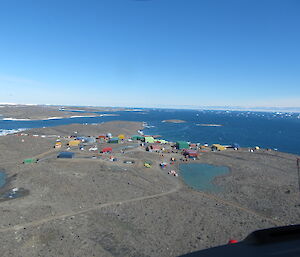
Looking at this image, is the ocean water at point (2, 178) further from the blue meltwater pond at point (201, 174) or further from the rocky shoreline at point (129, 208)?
the blue meltwater pond at point (201, 174)

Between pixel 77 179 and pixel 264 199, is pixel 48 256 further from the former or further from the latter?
pixel 264 199

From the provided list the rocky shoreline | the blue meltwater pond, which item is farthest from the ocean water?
the blue meltwater pond

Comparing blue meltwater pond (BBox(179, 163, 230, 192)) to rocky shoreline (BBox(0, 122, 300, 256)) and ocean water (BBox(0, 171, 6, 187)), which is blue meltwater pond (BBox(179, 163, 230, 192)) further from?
ocean water (BBox(0, 171, 6, 187))

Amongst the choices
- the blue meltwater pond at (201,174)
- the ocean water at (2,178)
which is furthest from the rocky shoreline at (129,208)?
the blue meltwater pond at (201,174)

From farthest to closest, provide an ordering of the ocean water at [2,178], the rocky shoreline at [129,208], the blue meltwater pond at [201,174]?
the blue meltwater pond at [201,174]
the ocean water at [2,178]
the rocky shoreline at [129,208]

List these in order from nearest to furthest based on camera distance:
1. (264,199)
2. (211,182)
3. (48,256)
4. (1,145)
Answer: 1. (48,256)
2. (264,199)
3. (211,182)
4. (1,145)

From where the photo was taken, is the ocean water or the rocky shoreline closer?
the rocky shoreline

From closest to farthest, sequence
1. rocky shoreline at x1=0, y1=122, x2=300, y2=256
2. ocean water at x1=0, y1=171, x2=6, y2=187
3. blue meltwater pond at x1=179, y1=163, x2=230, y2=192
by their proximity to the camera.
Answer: rocky shoreline at x1=0, y1=122, x2=300, y2=256, ocean water at x1=0, y1=171, x2=6, y2=187, blue meltwater pond at x1=179, y1=163, x2=230, y2=192

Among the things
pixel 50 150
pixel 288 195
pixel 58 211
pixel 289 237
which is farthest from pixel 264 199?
pixel 50 150

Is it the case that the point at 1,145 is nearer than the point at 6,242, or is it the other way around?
the point at 6,242
